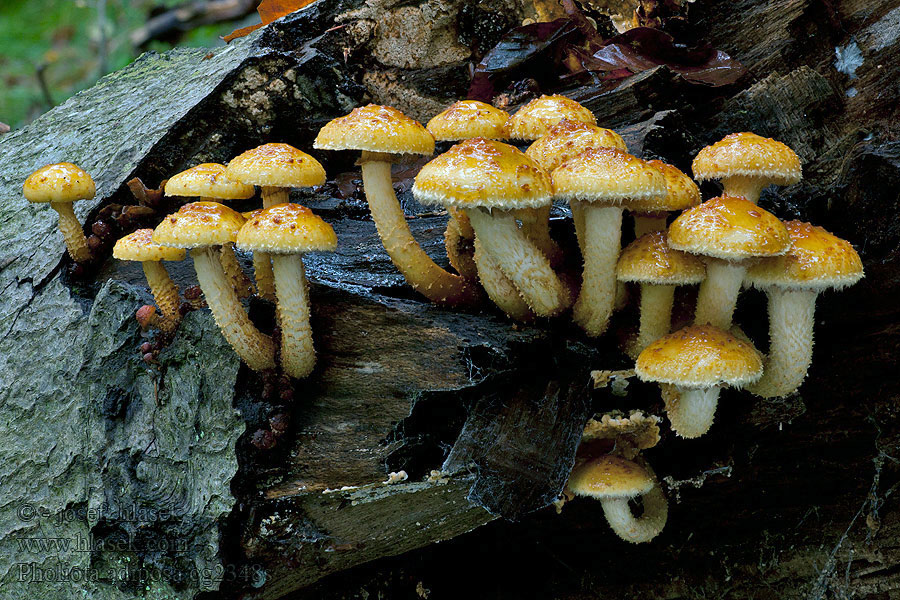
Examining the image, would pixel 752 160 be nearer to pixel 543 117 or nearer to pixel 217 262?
pixel 543 117

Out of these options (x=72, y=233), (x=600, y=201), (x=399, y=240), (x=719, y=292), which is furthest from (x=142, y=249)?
(x=719, y=292)

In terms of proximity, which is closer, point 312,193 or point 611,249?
point 611,249

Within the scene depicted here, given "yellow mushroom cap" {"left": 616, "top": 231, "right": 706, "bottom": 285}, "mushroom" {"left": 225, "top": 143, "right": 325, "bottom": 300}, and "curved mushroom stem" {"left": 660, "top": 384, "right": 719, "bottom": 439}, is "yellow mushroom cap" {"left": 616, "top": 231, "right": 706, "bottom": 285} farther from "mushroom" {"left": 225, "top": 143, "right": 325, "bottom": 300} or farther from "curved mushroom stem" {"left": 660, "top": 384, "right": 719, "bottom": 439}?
"mushroom" {"left": 225, "top": 143, "right": 325, "bottom": 300}

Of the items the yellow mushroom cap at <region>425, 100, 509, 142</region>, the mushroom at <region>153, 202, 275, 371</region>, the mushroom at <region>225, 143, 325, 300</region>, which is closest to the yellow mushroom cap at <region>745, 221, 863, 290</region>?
the yellow mushroom cap at <region>425, 100, 509, 142</region>

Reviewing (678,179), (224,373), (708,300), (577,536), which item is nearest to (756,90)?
(678,179)

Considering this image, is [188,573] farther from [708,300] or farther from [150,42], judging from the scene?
[150,42]
